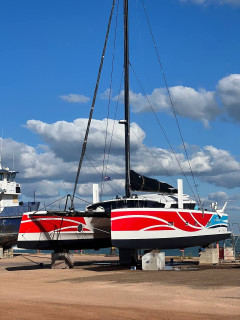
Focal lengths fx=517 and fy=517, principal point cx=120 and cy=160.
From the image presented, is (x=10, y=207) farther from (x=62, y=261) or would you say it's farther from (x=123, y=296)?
(x=123, y=296)

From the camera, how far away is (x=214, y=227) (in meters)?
28.7

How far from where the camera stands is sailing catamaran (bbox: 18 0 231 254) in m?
23.5

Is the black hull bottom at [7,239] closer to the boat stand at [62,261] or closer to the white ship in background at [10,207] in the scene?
the white ship in background at [10,207]

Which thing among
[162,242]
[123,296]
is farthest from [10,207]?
[123,296]

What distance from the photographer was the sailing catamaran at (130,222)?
77.2 ft

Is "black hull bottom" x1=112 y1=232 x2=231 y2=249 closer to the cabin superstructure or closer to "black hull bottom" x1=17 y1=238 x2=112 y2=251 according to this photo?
"black hull bottom" x1=17 y1=238 x2=112 y2=251

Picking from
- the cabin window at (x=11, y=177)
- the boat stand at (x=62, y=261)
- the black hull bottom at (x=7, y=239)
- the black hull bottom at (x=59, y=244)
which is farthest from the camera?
the cabin window at (x=11, y=177)

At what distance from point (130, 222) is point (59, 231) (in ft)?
17.0

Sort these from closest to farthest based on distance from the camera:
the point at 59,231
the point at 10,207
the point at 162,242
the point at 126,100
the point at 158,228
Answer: the point at 158,228 < the point at 162,242 < the point at 59,231 < the point at 126,100 < the point at 10,207

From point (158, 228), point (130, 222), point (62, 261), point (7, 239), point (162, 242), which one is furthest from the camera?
point (7, 239)

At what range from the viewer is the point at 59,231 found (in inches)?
1061

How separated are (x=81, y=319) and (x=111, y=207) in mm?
16776

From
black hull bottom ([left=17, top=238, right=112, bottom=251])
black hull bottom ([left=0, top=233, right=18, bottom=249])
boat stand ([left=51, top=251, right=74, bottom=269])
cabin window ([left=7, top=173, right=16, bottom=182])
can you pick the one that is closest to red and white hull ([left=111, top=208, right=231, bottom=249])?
boat stand ([left=51, top=251, right=74, bottom=269])

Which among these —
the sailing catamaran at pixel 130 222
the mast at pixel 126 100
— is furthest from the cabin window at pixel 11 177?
the mast at pixel 126 100
